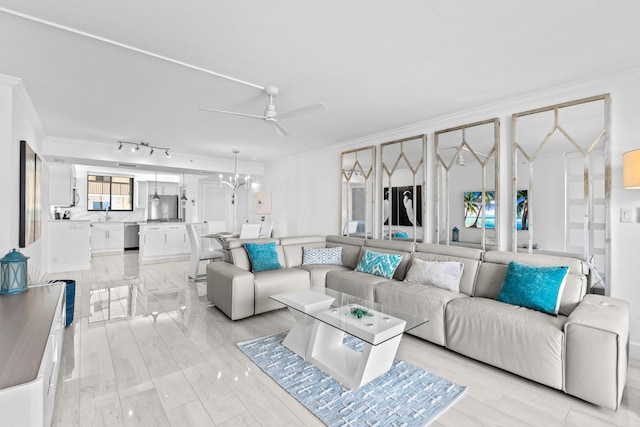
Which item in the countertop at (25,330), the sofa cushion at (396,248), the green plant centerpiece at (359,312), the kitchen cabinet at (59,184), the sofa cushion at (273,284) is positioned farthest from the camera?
the kitchen cabinet at (59,184)

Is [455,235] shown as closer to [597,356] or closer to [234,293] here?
[597,356]

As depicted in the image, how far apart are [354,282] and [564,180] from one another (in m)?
2.40

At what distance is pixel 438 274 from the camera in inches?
130

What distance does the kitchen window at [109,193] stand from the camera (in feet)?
27.6

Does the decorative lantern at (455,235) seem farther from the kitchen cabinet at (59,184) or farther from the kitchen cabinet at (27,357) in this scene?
the kitchen cabinet at (59,184)

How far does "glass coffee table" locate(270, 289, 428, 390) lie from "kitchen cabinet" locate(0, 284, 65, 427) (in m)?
1.61

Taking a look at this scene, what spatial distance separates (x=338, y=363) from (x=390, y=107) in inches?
111

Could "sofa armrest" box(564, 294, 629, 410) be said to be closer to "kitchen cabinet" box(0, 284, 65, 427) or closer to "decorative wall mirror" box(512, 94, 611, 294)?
"decorative wall mirror" box(512, 94, 611, 294)

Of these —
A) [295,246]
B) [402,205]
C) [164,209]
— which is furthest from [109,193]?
[402,205]

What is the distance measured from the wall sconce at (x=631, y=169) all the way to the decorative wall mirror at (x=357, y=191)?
288 cm

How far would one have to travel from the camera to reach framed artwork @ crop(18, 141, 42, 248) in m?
3.14

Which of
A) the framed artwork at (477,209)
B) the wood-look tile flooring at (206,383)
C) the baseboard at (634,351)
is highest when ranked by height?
the framed artwork at (477,209)

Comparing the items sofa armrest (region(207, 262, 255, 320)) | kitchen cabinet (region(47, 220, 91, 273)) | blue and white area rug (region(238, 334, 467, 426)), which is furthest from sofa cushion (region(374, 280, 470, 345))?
kitchen cabinet (region(47, 220, 91, 273))

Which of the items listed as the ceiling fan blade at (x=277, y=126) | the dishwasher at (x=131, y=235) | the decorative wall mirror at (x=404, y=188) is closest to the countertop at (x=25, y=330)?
the ceiling fan blade at (x=277, y=126)
